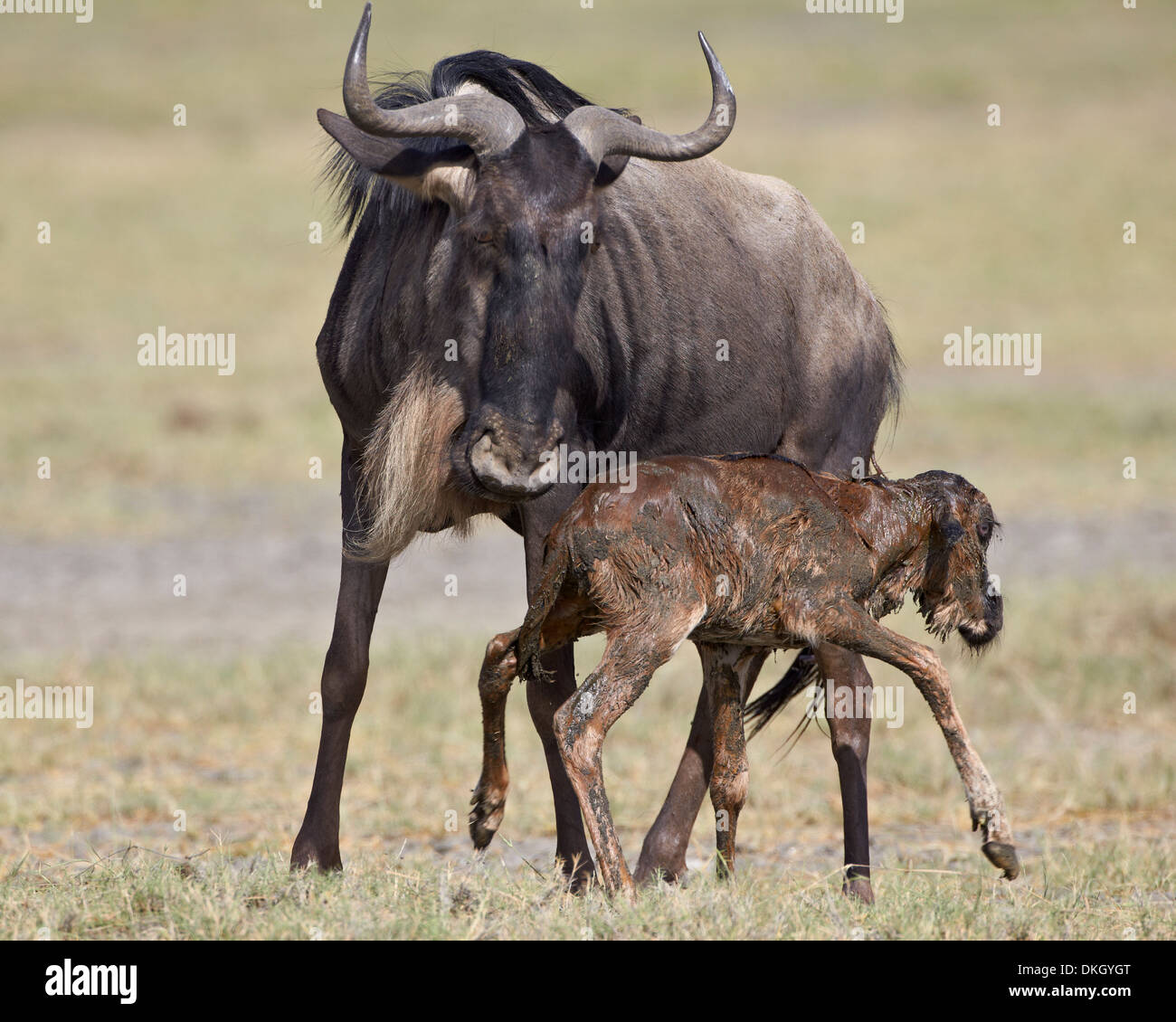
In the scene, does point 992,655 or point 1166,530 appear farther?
point 1166,530

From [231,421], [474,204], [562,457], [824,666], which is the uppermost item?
[231,421]

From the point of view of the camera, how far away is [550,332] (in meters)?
5.13

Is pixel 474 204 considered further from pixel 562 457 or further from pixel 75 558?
pixel 75 558

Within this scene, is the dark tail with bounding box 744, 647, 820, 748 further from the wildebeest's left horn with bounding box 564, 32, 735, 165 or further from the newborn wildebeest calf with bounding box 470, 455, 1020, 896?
the wildebeest's left horn with bounding box 564, 32, 735, 165

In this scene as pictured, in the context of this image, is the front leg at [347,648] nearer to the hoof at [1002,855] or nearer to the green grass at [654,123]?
the hoof at [1002,855]

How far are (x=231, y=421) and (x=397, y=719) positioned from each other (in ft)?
40.0

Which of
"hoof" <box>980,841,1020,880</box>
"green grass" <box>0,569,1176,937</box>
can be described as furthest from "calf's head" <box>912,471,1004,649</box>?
"hoof" <box>980,841,1020,880</box>

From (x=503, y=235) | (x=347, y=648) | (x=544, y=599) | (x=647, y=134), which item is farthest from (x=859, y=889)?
(x=647, y=134)

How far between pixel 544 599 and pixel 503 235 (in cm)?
117

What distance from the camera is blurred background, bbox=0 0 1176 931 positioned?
28.3ft

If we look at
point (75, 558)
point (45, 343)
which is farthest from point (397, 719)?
point (45, 343)

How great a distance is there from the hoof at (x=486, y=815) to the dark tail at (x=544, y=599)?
498 millimetres

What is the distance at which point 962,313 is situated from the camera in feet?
96.2

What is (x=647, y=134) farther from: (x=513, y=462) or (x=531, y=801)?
(x=531, y=801)
